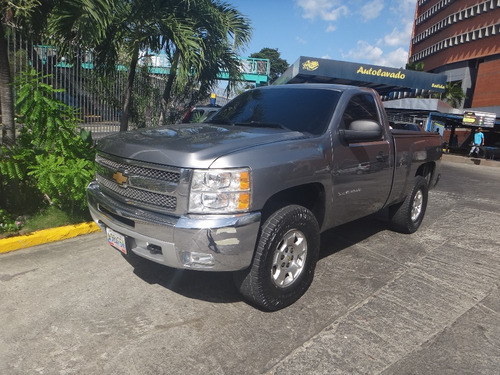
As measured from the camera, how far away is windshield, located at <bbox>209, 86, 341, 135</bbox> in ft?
Result: 12.4

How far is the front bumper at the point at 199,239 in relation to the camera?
273cm

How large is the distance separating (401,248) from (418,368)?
2.58 metres

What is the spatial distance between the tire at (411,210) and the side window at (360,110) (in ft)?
4.66

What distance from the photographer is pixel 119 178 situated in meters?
3.28

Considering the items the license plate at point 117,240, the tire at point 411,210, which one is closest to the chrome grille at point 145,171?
the license plate at point 117,240

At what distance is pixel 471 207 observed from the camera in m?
7.90

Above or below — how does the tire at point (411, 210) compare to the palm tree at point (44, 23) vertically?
below

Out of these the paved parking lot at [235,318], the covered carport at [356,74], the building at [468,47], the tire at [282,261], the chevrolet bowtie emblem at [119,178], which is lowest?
the paved parking lot at [235,318]

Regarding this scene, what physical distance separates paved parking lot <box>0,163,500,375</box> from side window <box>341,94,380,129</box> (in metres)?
1.63

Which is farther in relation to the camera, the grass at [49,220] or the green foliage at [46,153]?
the grass at [49,220]

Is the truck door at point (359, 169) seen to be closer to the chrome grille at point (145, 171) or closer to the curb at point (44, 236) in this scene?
the chrome grille at point (145, 171)

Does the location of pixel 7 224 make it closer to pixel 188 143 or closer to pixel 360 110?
pixel 188 143

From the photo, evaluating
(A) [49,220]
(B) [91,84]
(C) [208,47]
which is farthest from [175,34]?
(A) [49,220]

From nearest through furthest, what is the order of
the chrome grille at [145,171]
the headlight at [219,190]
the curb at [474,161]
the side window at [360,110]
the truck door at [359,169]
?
the headlight at [219,190] → the chrome grille at [145,171] → the truck door at [359,169] → the side window at [360,110] → the curb at [474,161]
